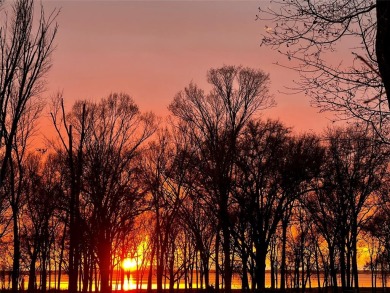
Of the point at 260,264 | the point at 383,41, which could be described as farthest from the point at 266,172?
the point at 383,41

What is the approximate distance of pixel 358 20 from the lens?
322 inches

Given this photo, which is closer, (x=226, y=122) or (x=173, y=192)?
(x=226, y=122)

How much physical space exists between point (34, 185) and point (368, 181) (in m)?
26.8

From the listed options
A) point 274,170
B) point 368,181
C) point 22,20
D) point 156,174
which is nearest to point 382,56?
point 22,20

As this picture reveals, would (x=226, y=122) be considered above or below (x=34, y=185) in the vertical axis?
above

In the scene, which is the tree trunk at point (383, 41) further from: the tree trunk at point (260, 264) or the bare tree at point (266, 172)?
the tree trunk at point (260, 264)

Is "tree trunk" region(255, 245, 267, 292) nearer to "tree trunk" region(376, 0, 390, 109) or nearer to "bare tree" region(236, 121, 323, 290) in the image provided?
"bare tree" region(236, 121, 323, 290)

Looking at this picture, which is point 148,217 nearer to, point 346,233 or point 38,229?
point 38,229

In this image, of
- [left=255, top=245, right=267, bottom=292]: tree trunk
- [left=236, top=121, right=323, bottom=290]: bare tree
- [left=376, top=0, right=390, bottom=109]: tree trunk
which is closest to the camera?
[left=376, top=0, right=390, bottom=109]: tree trunk

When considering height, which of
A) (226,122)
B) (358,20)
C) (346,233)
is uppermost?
(226,122)

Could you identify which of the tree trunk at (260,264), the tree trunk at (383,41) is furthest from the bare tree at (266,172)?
the tree trunk at (383,41)

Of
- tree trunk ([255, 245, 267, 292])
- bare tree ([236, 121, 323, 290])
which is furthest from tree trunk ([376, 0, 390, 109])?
tree trunk ([255, 245, 267, 292])

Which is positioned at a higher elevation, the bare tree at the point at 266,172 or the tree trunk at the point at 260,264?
the bare tree at the point at 266,172

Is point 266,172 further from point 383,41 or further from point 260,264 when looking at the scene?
point 383,41
